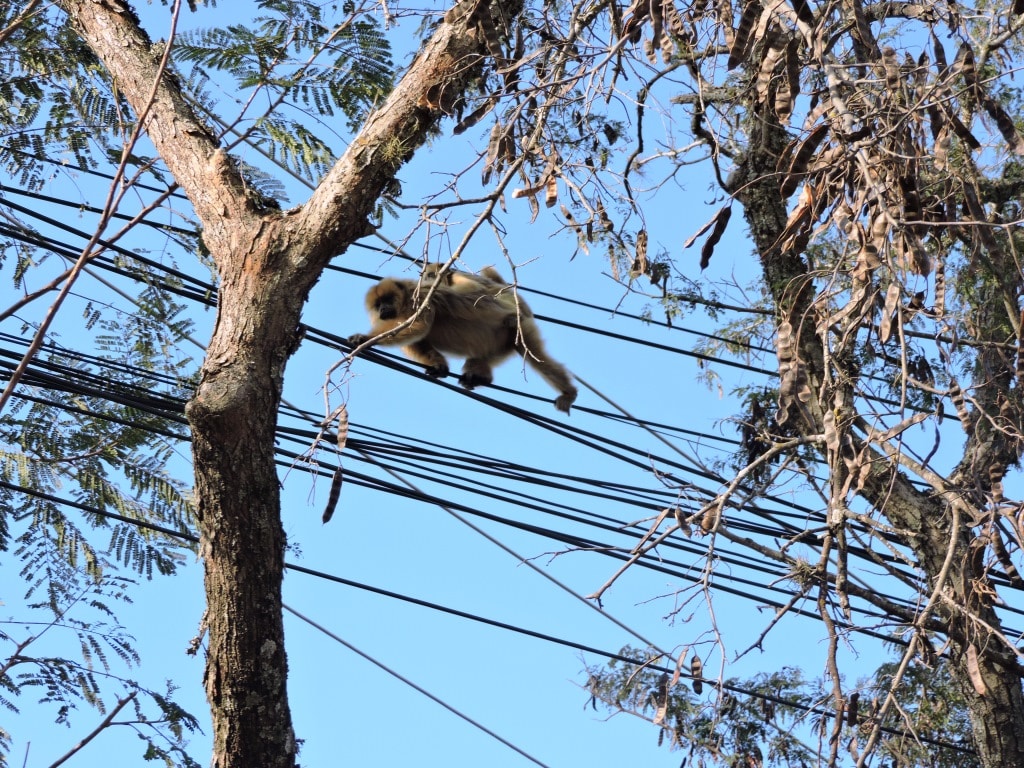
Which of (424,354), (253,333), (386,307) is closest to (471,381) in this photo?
(424,354)

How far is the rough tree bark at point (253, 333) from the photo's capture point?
377 centimetres

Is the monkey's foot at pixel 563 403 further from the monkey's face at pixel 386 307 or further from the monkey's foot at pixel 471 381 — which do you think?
the monkey's face at pixel 386 307

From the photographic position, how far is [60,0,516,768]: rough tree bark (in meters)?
3.77

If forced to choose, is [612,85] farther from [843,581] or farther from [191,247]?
[191,247]

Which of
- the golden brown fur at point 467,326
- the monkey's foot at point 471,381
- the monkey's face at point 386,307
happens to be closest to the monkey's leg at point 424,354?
the golden brown fur at point 467,326

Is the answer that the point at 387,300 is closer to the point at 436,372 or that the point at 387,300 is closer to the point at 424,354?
the point at 424,354

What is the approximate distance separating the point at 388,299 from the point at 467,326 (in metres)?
0.60

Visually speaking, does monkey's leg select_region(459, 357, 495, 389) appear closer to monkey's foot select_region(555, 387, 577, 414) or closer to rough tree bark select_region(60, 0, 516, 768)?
monkey's foot select_region(555, 387, 577, 414)

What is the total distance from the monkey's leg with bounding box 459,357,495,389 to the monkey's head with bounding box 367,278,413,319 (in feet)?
2.01

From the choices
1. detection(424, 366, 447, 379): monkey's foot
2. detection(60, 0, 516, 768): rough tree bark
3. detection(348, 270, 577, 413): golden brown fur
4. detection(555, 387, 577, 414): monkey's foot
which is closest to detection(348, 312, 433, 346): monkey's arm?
detection(348, 270, 577, 413): golden brown fur

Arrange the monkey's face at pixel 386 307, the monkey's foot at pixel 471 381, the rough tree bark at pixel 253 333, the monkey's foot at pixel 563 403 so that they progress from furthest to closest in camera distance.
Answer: the monkey's foot at pixel 563 403 → the monkey's face at pixel 386 307 → the monkey's foot at pixel 471 381 → the rough tree bark at pixel 253 333

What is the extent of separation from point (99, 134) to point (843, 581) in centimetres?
511

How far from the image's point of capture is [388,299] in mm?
8570

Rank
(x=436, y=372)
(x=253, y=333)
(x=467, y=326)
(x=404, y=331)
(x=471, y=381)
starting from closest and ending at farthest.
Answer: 1. (x=253, y=333)
2. (x=404, y=331)
3. (x=436, y=372)
4. (x=471, y=381)
5. (x=467, y=326)
